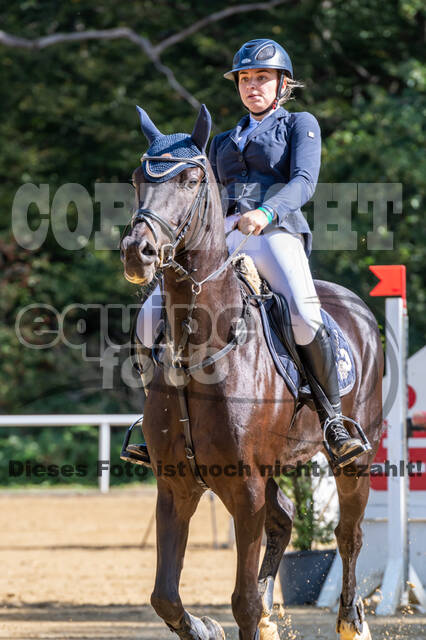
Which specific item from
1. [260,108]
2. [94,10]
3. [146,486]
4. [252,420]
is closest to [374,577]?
[252,420]

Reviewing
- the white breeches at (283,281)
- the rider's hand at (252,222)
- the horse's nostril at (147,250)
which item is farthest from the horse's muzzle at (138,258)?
the white breeches at (283,281)

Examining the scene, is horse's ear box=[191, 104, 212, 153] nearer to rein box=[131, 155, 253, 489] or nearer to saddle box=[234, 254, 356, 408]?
rein box=[131, 155, 253, 489]

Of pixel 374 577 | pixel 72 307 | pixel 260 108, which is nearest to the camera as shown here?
pixel 260 108

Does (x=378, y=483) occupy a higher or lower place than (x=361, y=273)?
lower

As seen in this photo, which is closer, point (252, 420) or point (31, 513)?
point (252, 420)

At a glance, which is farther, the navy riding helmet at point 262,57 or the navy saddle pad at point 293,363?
the navy riding helmet at point 262,57

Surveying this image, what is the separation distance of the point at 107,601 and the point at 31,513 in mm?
4942

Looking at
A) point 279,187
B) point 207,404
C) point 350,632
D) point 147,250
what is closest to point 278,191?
point 279,187

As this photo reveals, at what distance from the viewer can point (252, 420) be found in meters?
3.94

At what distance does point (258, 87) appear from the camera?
179 inches

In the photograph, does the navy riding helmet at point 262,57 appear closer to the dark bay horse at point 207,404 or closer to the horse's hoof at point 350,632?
the dark bay horse at point 207,404

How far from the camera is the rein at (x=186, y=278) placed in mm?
3404

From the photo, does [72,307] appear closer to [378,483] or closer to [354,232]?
[354,232]

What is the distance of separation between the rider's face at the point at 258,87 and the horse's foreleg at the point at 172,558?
80.4 inches
